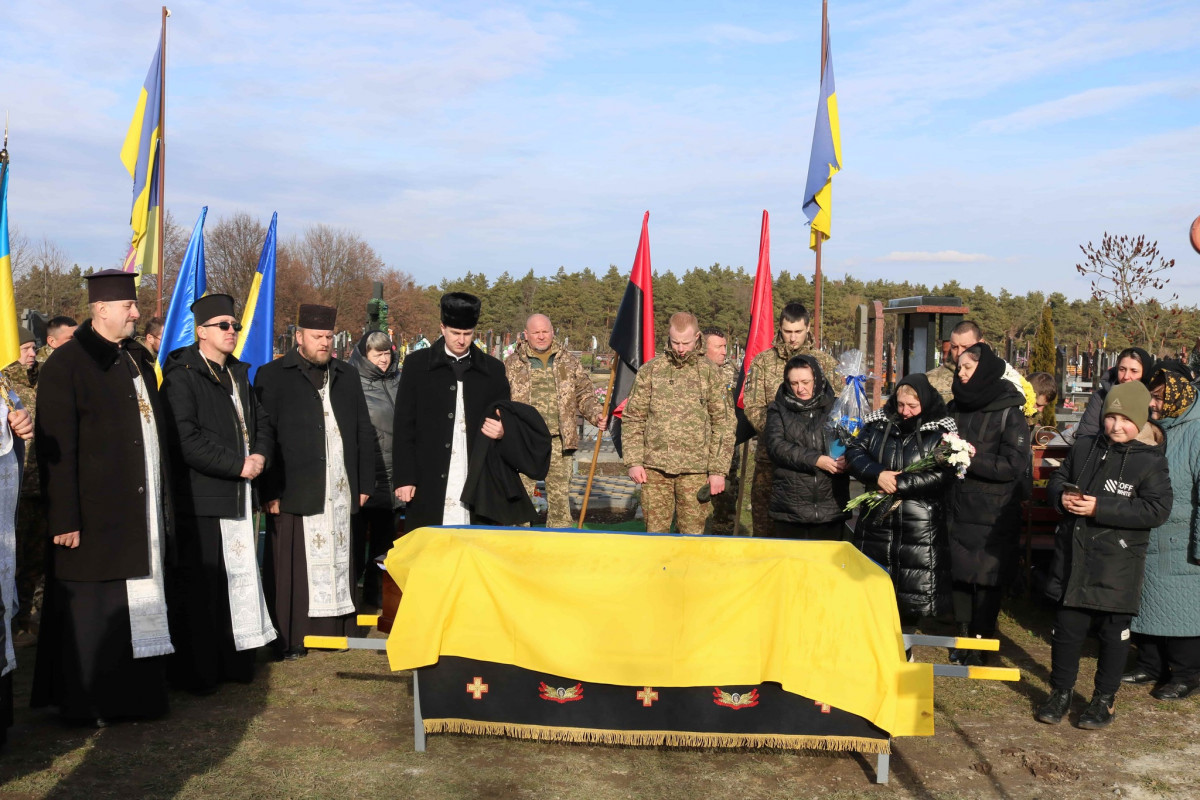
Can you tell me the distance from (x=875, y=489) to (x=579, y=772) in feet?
8.65

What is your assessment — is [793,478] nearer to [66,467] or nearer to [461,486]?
[461,486]

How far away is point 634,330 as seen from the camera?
7.91 m

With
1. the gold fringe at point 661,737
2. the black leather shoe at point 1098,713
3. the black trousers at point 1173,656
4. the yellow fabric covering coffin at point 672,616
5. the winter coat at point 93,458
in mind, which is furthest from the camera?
the black trousers at point 1173,656

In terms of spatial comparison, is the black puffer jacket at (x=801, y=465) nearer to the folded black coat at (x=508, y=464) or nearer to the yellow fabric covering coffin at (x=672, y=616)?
the folded black coat at (x=508, y=464)

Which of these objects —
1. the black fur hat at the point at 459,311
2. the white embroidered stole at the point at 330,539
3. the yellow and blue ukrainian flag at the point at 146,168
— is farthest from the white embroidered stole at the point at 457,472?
the yellow and blue ukrainian flag at the point at 146,168

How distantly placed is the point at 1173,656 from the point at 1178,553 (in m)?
0.60

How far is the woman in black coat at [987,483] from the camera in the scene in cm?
560

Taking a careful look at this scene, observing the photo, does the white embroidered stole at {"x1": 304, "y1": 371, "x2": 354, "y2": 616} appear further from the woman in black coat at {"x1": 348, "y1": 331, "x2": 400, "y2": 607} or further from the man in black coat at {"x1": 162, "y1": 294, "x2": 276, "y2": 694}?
the woman in black coat at {"x1": 348, "y1": 331, "x2": 400, "y2": 607}

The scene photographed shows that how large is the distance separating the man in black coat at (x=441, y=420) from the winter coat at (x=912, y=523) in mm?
2365

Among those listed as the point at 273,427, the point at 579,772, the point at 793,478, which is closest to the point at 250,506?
the point at 273,427

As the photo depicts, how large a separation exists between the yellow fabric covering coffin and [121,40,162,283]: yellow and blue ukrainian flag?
8293 millimetres

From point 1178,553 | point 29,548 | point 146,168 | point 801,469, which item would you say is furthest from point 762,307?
point 146,168

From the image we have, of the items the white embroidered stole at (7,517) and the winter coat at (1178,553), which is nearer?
the white embroidered stole at (7,517)

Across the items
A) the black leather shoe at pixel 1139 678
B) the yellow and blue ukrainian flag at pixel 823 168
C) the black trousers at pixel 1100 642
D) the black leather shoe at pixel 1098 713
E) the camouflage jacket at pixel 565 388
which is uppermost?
the yellow and blue ukrainian flag at pixel 823 168
